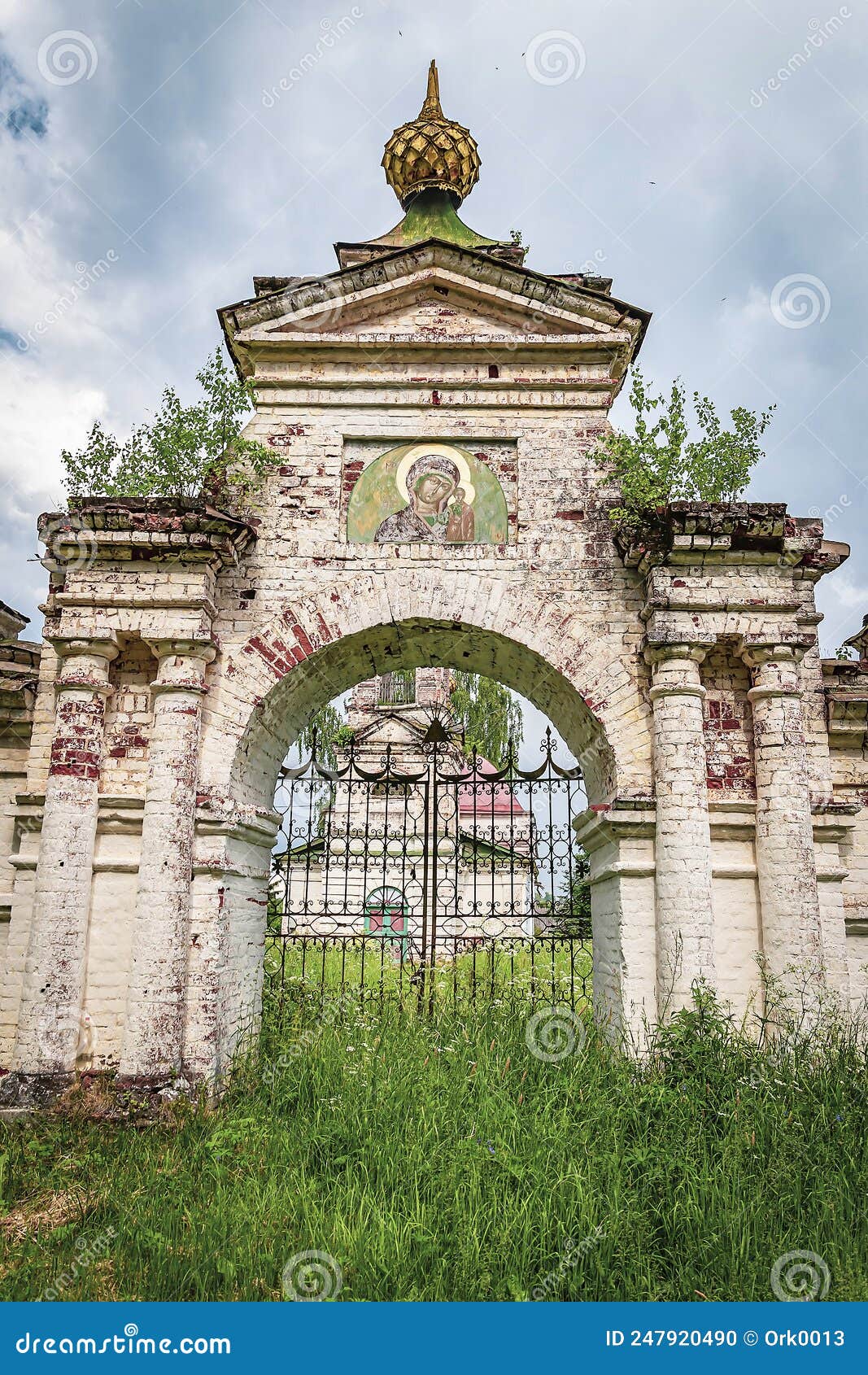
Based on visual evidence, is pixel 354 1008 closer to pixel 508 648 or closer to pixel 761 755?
pixel 508 648

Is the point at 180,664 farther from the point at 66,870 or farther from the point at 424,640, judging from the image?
the point at 424,640

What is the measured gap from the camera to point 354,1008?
687 centimetres

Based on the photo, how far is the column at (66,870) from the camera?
541 centimetres

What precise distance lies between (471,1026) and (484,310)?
540 centimetres

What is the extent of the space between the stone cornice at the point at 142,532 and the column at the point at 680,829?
3.03 meters

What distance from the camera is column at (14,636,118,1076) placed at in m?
5.41

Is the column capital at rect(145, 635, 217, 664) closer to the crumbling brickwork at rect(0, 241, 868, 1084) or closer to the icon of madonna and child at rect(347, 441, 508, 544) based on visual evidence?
the crumbling brickwork at rect(0, 241, 868, 1084)

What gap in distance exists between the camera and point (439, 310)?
702 centimetres

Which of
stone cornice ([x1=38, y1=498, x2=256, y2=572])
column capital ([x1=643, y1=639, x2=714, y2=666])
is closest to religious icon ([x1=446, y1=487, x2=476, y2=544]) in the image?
stone cornice ([x1=38, y1=498, x2=256, y2=572])

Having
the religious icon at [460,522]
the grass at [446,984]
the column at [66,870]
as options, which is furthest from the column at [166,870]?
the religious icon at [460,522]

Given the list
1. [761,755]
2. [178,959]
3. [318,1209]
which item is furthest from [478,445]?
[318,1209]

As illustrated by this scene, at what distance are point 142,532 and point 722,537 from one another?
3.94 m

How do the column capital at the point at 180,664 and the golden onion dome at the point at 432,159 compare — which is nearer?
the column capital at the point at 180,664

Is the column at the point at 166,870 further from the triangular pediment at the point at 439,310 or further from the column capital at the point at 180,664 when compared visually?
the triangular pediment at the point at 439,310
